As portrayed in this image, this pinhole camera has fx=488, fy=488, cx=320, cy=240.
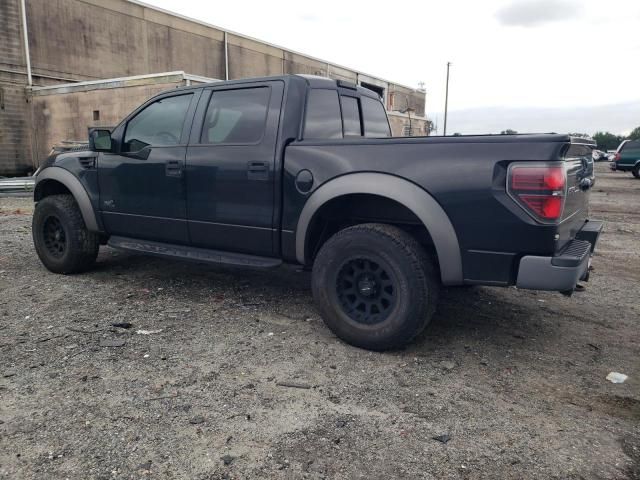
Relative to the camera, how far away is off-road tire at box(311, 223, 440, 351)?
3199mm

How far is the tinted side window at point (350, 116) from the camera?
4328 millimetres

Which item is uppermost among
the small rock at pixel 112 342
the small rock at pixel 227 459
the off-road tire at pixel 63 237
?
the off-road tire at pixel 63 237

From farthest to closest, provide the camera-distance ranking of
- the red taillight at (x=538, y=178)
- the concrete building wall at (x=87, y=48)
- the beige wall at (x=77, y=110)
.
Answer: the concrete building wall at (x=87, y=48) → the beige wall at (x=77, y=110) → the red taillight at (x=538, y=178)

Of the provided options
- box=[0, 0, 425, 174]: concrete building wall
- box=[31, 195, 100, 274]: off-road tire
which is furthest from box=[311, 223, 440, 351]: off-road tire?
box=[0, 0, 425, 174]: concrete building wall

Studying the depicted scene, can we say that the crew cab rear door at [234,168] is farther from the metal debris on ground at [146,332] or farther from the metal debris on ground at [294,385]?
the metal debris on ground at [294,385]

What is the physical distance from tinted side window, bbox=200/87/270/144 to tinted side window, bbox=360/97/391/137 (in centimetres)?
109

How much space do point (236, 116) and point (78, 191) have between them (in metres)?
2.05

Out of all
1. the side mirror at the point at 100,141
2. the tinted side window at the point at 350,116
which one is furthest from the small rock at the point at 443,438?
the side mirror at the point at 100,141

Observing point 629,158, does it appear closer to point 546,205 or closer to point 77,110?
point 546,205

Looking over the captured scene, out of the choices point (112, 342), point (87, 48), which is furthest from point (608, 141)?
point (112, 342)

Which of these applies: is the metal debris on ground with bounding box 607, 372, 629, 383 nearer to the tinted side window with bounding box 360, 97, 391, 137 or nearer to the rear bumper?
the rear bumper

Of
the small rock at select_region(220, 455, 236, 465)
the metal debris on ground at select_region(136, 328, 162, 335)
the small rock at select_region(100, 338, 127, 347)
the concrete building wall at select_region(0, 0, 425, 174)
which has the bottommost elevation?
the metal debris on ground at select_region(136, 328, 162, 335)

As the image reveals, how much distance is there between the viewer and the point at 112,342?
3537 millimetres

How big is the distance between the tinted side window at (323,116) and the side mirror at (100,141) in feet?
6.80
